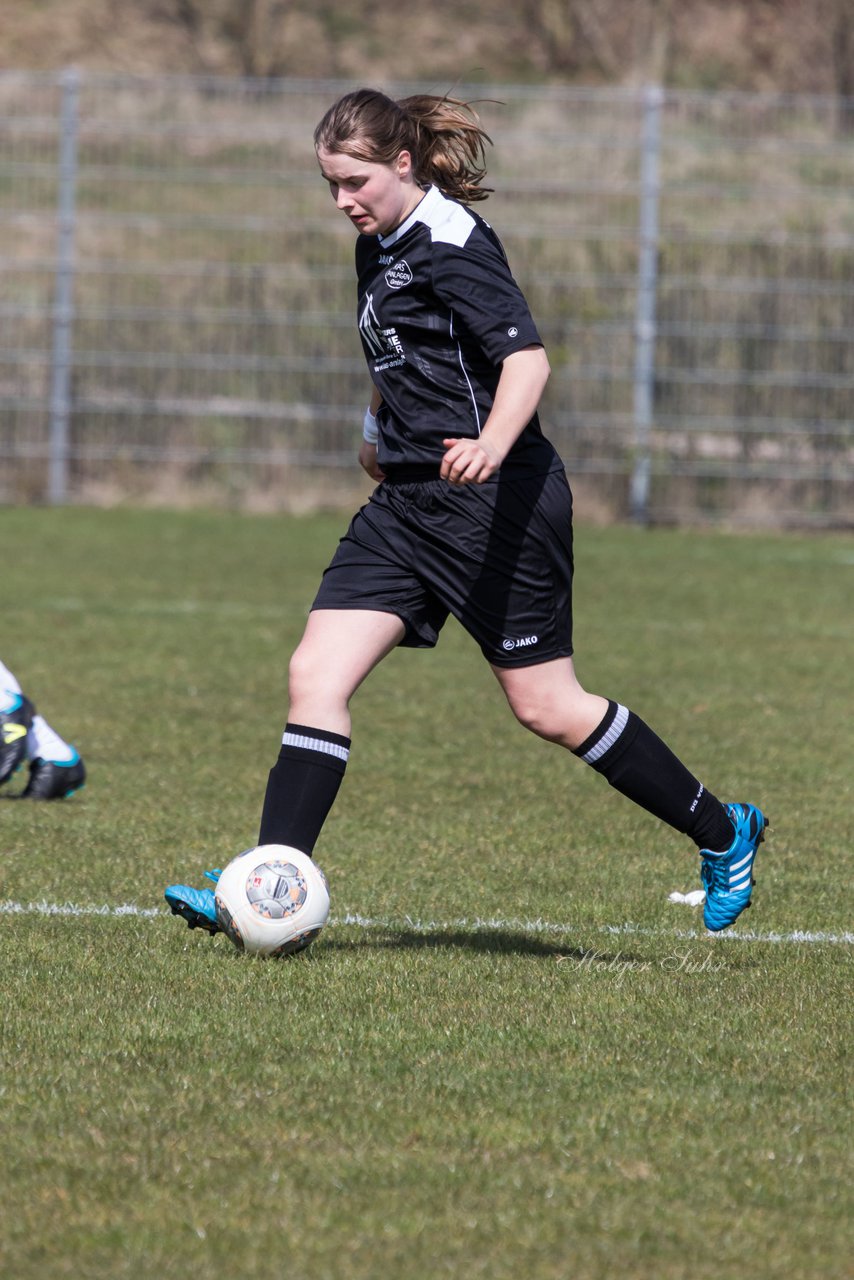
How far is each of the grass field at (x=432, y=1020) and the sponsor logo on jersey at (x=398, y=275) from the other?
1.48 m

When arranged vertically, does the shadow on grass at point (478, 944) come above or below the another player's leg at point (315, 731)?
below

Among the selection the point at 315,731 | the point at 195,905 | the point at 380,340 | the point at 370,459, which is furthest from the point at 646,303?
the point at 195,905

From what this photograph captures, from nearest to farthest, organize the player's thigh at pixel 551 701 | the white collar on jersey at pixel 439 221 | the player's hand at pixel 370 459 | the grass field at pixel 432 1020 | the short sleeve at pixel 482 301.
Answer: the grass field at pixel 432 1020 → the short sleeve at pixel 482 301 → the white collar on jersey at pixel 439 221 → the player's thigh at pixel 551 701 → the player's hand at pixel 370 459

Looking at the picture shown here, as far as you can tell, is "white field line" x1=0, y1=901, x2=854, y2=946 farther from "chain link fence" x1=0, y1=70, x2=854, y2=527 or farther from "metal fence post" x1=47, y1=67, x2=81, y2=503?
"metal fence post" x1=47, y1=67, x2=81, y2=503

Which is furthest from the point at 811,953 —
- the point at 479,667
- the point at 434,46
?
the point at 434,46

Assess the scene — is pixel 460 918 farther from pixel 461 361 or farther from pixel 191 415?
pixel 191 415

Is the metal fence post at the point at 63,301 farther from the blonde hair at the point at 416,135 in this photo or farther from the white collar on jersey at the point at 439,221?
the white collar on jersey at the point at 439,221

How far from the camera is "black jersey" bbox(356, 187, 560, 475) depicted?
4395 millimetres

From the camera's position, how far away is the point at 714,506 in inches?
688

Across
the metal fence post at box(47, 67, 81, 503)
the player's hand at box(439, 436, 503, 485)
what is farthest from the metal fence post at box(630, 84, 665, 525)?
the player's hand at box(439, 436, 503, 485)

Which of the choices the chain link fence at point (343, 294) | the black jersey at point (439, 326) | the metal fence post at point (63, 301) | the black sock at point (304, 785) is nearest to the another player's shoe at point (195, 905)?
the black sock at point (304, 785)

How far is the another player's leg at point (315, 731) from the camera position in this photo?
4523 millimetres

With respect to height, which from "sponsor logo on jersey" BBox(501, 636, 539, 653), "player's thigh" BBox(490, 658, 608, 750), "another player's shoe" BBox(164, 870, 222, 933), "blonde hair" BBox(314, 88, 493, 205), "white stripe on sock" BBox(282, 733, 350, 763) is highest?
"blonde hair" BBox(314, 88, 493, 205)

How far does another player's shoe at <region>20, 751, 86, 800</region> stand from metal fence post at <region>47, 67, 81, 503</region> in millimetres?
11608
